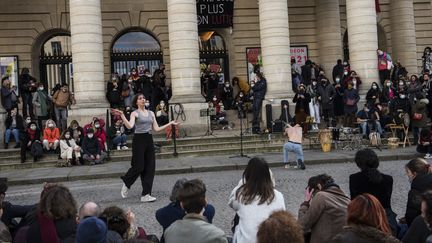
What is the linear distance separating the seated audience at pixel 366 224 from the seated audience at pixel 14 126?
17.4 metres

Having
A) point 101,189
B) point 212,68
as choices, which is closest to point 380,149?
point 101,189

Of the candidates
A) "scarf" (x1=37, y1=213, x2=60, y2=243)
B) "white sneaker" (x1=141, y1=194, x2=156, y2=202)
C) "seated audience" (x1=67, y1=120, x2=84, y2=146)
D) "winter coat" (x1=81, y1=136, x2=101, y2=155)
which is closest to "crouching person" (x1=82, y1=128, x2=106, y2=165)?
"winter coat" (x1=81, y1=136, x2=101, y2=155)

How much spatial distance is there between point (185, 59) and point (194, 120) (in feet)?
7.85

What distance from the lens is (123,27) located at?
27.7 meters

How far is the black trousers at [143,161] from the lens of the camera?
10.6 m

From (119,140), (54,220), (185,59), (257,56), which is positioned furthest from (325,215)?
(257,56)

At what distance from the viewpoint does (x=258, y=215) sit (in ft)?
17.3

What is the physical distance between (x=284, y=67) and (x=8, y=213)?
17.7 metres

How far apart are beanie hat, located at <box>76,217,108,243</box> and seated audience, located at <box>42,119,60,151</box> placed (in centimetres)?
1519

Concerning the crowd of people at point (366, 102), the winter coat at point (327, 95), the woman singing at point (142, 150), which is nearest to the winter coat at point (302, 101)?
the crowd of people at point (366, 102)

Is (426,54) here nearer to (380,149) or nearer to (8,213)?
(380,149)

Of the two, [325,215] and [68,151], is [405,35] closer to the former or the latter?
[68,151]

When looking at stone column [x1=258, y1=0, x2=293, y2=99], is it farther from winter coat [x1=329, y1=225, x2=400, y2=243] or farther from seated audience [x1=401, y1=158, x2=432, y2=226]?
winter coat [x1=329, y1=225, x2=400, y2=243]

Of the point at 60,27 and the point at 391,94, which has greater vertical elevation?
the point at 60,27
